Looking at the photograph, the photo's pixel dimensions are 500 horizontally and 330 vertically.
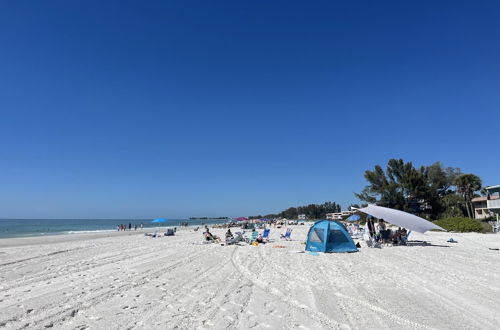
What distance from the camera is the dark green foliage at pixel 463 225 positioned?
80.1ft

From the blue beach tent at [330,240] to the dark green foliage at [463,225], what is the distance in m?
18.2

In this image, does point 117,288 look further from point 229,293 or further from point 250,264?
point 250,264

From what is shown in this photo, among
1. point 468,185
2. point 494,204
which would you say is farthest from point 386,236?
point 468,185

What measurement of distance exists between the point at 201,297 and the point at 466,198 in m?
50.6

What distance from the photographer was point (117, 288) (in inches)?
247

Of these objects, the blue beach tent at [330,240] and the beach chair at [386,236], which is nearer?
the blue beach tent at [330,240]

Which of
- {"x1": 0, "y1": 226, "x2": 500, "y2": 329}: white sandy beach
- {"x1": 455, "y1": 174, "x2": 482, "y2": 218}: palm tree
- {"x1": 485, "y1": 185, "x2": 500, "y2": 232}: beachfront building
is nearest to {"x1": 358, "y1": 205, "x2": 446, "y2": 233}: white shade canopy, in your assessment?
{"x1": 0, "y1": 226, "x2": 500, "y2": 329}: white sandy beach

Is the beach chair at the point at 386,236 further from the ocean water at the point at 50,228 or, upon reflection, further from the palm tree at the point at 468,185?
the ocean water at the point at 50,228

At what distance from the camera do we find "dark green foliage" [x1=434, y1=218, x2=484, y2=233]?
24.4m

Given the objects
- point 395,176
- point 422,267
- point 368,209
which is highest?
point 395,176

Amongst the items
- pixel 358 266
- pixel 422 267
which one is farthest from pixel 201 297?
pixel 422 267

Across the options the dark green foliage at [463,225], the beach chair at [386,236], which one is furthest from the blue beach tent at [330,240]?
the dark green foliage at [463,225]

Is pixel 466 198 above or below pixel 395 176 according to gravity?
A: below

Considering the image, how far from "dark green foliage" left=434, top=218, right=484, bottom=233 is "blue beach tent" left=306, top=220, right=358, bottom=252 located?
18.2 meters
